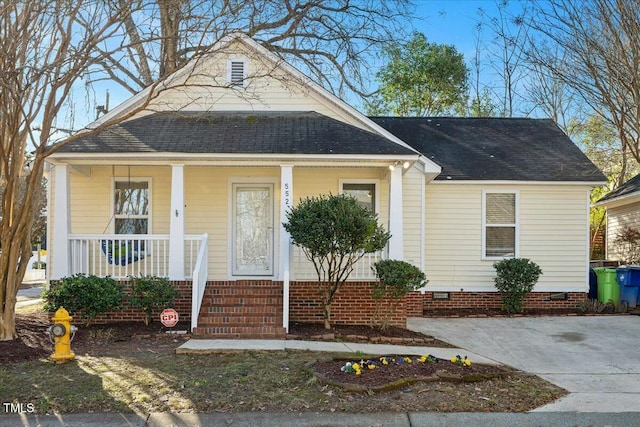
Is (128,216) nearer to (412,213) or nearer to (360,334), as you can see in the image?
(360,334)

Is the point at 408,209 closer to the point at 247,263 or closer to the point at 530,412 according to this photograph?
the point at 247,263

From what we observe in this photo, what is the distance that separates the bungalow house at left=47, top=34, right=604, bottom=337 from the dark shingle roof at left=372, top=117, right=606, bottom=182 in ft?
0.16

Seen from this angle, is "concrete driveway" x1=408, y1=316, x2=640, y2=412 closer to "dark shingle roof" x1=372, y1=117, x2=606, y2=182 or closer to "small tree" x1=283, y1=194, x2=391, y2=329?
"small tree" x1=283, y1=194, x2=391, y2=329

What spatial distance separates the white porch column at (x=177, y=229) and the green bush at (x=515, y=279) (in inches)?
276

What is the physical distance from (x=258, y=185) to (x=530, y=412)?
7676 millimetres

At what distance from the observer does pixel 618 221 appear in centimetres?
1758

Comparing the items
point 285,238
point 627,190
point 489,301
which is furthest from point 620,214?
point 285,238

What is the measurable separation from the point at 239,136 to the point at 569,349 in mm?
6999

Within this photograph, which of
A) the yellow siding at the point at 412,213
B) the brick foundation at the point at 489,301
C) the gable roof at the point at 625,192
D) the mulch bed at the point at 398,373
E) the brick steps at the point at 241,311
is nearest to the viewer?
the mulch bed at the point at 398,373

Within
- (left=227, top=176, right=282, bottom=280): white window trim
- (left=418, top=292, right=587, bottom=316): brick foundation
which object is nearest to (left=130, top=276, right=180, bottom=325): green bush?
(left=227, top=176, right=282, bottom=280): white window trim

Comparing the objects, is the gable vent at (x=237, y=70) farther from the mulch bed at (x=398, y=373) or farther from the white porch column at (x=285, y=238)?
the mulch bed at (x=398, y=373)

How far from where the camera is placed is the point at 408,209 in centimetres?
1246

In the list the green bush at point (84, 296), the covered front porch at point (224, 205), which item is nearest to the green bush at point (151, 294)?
the green bush at point (84, 296)

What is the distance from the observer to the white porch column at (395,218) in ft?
34.6
